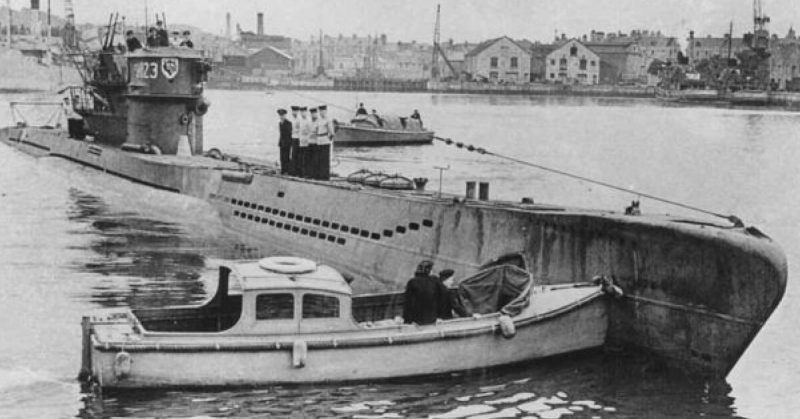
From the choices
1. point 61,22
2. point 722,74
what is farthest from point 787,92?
point 61,22

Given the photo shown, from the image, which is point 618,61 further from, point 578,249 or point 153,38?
point 578,249

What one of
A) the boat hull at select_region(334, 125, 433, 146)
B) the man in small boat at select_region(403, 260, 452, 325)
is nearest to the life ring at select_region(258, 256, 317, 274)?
the man in small boat at select_region(403, 260, 452, 325)

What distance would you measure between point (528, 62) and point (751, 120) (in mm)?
57347

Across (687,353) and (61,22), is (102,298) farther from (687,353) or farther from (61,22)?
(61,22)

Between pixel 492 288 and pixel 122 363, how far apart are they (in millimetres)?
5260

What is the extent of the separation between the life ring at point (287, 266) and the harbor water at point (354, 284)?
144cm

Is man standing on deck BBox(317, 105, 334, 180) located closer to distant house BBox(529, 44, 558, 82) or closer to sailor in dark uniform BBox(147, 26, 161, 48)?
sailor in dark uniform BBox(147, 26, 161, 48)

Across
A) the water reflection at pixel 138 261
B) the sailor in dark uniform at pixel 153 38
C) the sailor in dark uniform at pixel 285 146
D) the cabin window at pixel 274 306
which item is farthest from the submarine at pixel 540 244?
the cabin window at pixel 274 306

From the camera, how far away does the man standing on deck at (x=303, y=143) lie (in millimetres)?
20594

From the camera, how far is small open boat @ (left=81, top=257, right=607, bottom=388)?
11.3 meters

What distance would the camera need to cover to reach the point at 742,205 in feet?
111

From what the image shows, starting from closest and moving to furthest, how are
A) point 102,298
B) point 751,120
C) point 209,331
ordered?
point 209,331 → point 102,298 → point 751,120

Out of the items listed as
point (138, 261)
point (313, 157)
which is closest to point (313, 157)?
point (313, 157)

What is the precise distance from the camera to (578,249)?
14508 millimetres
